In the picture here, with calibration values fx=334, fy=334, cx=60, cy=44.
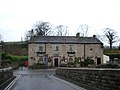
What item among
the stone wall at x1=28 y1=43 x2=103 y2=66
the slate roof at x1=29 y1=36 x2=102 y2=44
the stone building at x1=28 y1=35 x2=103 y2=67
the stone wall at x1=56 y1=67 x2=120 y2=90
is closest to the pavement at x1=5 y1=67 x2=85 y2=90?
the stone wall at x1=56 y1=67 x2=120 y2=90

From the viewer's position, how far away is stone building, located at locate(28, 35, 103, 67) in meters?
89.4

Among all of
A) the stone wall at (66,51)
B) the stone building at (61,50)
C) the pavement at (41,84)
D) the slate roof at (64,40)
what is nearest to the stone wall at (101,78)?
the pavement at (41,84)

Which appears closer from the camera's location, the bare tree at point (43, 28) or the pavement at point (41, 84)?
the pavement at point (41, 84)

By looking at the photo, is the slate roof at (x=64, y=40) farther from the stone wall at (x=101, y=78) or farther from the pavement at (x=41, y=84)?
the stone wall at (x=101, y=78)

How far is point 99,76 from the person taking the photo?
1952cm

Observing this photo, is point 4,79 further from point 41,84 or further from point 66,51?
point 66,51

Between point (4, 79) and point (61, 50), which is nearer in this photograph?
point (4, 79)

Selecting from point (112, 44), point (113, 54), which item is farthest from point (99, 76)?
point (112, 44)

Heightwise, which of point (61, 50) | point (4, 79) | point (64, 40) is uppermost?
point (64, 40)

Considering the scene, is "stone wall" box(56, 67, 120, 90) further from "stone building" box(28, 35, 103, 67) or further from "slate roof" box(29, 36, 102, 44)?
"slate roof" box(29, 36, 102, 44)

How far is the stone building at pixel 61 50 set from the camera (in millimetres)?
89438

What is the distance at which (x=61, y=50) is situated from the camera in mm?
90625

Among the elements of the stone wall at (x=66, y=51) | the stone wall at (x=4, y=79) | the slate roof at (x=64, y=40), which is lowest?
the stone wall at (x=4, y=79)

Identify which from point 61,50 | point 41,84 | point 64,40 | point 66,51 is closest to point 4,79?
point 41,84
